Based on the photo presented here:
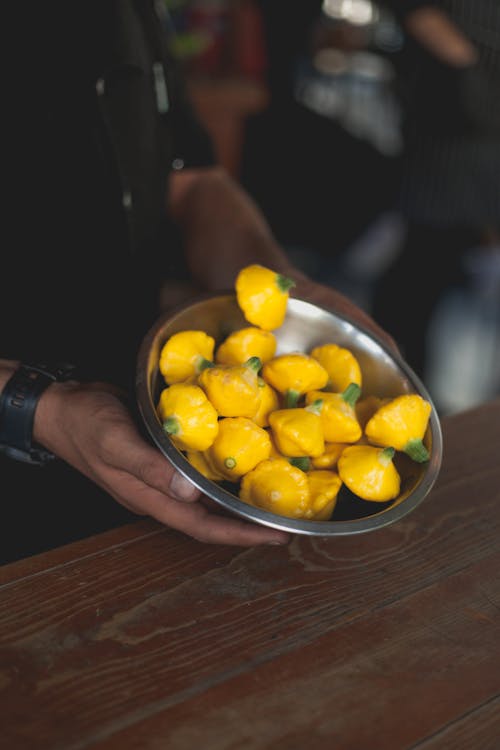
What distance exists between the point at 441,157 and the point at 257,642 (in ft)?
8.40

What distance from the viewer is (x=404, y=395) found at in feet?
4.00

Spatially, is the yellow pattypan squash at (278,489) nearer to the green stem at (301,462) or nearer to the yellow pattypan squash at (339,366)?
the green stem at (301,462)

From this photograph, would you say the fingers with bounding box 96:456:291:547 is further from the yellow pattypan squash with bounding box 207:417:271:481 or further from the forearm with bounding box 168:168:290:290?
the forearm with bounding box 168:168:290:290

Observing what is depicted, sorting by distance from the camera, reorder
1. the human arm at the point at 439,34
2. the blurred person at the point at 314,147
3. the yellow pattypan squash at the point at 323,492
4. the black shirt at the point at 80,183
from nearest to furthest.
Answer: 1. the yellow pattypan squash at the point at 323,492
2. the black shirt at the point at 80,183
3. the human arm at the point at 439,34
4. the blurred person at the point at 314,147

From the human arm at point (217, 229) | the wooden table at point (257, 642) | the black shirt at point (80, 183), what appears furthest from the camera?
the human arm at point (217, 229)

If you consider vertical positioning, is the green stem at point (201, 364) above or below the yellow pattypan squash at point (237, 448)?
above

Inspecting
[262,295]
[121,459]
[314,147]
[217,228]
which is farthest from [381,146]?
[121,459]

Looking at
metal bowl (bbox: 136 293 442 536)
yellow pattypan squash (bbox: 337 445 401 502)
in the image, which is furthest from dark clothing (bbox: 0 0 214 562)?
yellow pattypan squash (bbox: 337 445 401 502)

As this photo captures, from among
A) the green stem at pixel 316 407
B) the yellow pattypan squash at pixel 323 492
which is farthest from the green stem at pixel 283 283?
the yellow pattypan squash at pixel 323 492

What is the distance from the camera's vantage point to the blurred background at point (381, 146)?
114 inches

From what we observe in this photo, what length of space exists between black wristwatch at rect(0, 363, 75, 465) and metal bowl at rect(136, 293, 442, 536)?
15 centimetres

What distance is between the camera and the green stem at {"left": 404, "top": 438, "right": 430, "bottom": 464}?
1.12m

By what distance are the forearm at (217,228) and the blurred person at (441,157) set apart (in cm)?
136

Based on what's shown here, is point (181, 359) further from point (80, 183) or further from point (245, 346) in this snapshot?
point (80, 183)
